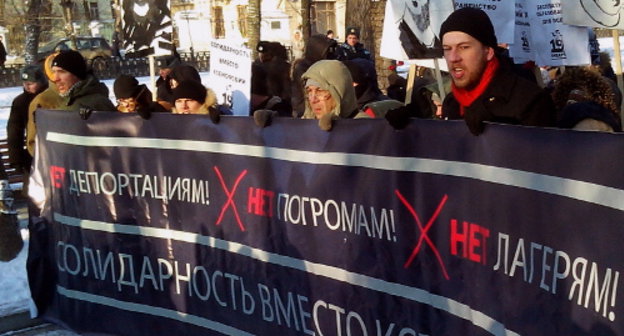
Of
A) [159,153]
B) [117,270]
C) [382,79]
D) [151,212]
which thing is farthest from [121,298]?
[382,79]

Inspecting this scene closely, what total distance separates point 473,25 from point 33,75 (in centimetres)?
613

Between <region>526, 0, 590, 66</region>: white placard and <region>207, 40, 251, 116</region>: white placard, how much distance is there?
241cm

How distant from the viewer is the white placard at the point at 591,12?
219 inches

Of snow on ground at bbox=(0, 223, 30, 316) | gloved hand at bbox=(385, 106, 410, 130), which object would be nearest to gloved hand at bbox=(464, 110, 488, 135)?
gloved hand at bbox=(385, 106, 410, 130)

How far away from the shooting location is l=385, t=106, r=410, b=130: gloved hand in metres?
3.84

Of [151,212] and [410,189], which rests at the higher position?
[410,189]

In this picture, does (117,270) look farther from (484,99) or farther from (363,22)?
(363,22)

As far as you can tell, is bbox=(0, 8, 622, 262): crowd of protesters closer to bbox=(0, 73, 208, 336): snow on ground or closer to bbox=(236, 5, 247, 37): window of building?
bbox=(0, 73, 208, 336): snow on ground

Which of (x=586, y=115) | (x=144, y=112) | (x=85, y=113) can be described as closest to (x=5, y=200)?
(x=85, y=113)

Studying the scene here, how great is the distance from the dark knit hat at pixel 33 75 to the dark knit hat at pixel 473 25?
5984 millimetres

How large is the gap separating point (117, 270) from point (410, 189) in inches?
98.8

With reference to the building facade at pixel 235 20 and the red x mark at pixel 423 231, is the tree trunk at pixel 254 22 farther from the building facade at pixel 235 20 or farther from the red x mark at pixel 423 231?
the building facade at pixel 235 20

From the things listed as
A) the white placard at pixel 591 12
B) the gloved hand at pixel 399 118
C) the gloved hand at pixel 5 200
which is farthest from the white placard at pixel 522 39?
the gloved hand at pixel 5 200

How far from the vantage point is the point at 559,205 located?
302 centimetres
